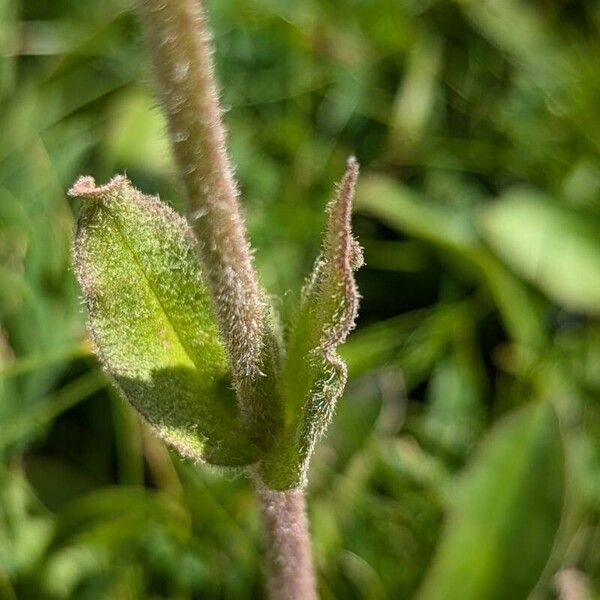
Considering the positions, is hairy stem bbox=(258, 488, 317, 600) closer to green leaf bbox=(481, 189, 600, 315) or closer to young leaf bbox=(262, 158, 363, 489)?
young leaf bbox=(262, 158, 363, 489)

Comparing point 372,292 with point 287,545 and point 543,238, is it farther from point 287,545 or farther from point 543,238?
point 287,545

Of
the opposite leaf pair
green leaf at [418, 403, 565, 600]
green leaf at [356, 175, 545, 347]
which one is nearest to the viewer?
the opposite leaf pair

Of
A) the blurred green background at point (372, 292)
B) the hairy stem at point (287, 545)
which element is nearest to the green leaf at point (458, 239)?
the blurred green background at point (372, 292)

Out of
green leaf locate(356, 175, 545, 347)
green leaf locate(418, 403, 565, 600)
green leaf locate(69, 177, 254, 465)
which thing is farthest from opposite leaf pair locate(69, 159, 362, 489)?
green leaf locate(356, 175, 545, 347)

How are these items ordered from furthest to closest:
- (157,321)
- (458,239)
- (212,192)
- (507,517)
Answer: (458,239) < (507,517) < (157,321) < (212,192)

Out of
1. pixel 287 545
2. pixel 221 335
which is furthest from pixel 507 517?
pixel 221 335

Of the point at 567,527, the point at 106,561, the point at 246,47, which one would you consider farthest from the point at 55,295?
the point at 567,527
